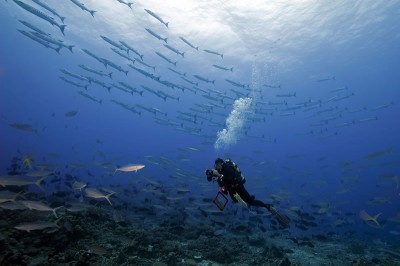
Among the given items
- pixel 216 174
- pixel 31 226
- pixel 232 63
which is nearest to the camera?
pixel 31 226

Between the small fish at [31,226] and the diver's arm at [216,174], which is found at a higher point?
the diver's arm at [216,174]

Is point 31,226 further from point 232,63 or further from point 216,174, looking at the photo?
Answer: point 232,63

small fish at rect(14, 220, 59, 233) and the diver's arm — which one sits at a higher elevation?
the diver's arm

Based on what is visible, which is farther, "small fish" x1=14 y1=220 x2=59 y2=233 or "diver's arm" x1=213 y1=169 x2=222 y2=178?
"diver's arm" x1=213 y1=169 x2=222 y2=178

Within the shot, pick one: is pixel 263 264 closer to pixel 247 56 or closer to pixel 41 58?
pixel 247 56

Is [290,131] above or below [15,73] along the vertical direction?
above

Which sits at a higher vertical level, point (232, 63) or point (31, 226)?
point (232, 63)

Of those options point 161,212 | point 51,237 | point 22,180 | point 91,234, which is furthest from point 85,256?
point 161,212

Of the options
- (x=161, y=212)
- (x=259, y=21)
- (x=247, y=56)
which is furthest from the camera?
(x=247, y=56)

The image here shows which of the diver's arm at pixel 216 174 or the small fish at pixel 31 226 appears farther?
the diver's arm at pixel 216 174

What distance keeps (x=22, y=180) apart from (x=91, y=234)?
265 cm

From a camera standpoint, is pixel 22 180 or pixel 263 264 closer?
pixel 22 180

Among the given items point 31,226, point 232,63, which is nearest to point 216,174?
point 31,226

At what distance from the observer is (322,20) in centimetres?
2623
